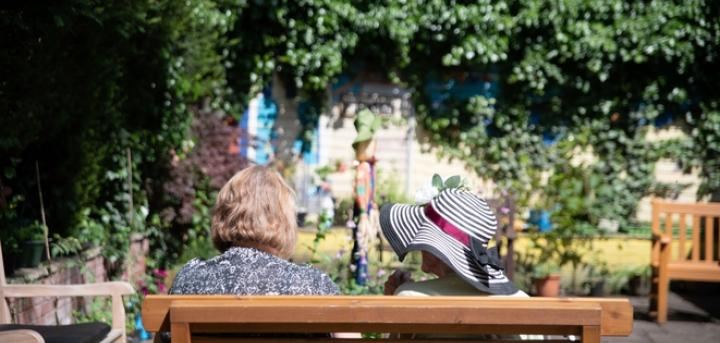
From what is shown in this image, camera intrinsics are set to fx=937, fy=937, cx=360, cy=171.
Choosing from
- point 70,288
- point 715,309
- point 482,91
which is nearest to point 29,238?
point 70,288

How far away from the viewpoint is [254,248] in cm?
278

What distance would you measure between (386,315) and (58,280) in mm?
3653

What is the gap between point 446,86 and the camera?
11266mm

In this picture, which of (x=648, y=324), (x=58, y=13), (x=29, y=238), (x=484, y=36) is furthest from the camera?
(x=484, y=36)

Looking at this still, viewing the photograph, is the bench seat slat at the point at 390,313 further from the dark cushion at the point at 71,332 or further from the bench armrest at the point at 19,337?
the dark cushion at the point at 71,332

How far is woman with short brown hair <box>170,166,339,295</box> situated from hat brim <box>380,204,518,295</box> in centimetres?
30

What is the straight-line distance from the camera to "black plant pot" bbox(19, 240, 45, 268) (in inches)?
201

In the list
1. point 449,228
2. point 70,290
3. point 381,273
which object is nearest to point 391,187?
point 381,273

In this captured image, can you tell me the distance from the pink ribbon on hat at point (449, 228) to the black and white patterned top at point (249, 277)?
38 cm

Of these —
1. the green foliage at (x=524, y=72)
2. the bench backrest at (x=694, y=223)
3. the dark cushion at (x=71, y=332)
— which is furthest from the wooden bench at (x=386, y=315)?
the green foliage at (x=524, y=72)

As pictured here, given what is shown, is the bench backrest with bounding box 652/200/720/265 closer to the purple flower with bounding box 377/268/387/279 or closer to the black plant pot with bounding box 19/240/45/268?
the purple flower with bounding box 377/268/387/279

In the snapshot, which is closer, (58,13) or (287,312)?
(287,312)

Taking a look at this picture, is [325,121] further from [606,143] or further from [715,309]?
[715,309]

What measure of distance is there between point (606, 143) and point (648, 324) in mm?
4504
